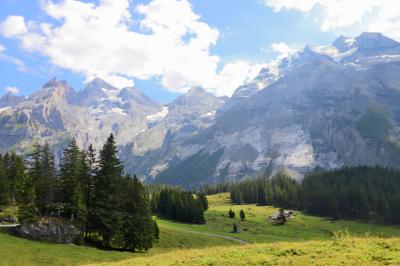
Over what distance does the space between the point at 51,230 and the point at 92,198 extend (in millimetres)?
9206

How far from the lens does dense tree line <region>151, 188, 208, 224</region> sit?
454 ft

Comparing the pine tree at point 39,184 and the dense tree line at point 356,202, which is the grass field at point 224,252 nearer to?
the pine tree at point 39,184

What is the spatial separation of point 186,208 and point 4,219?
69.6 meters

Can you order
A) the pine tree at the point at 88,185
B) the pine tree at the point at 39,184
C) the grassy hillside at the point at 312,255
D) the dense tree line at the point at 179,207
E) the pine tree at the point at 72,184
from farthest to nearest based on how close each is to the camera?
the dense tree line at the point at 179,207 < the pine tree at the point at 39,184 < the pine tree at the point at 88,185 < the pine tree at the point at 72,184 < the grassy hillside at the point at 312,255

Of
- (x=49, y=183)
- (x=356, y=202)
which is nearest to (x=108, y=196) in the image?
(x=49, y=183)

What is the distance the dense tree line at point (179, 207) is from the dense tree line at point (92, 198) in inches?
2534

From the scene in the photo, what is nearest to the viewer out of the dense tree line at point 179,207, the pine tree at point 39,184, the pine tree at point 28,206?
the pine tree at point 28,206

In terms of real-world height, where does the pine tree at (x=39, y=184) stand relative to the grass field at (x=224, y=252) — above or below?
above

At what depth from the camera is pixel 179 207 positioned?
141625mm

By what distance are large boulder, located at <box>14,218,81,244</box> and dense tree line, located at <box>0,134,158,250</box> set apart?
166 cm

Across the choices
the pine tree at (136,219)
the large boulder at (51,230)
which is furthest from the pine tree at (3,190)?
the pine tree at (136,219)

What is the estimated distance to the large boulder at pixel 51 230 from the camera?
201 ft

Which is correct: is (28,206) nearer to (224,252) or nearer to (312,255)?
(224,252)

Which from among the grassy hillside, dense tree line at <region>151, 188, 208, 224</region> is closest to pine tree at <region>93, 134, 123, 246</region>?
the grassy hillside
